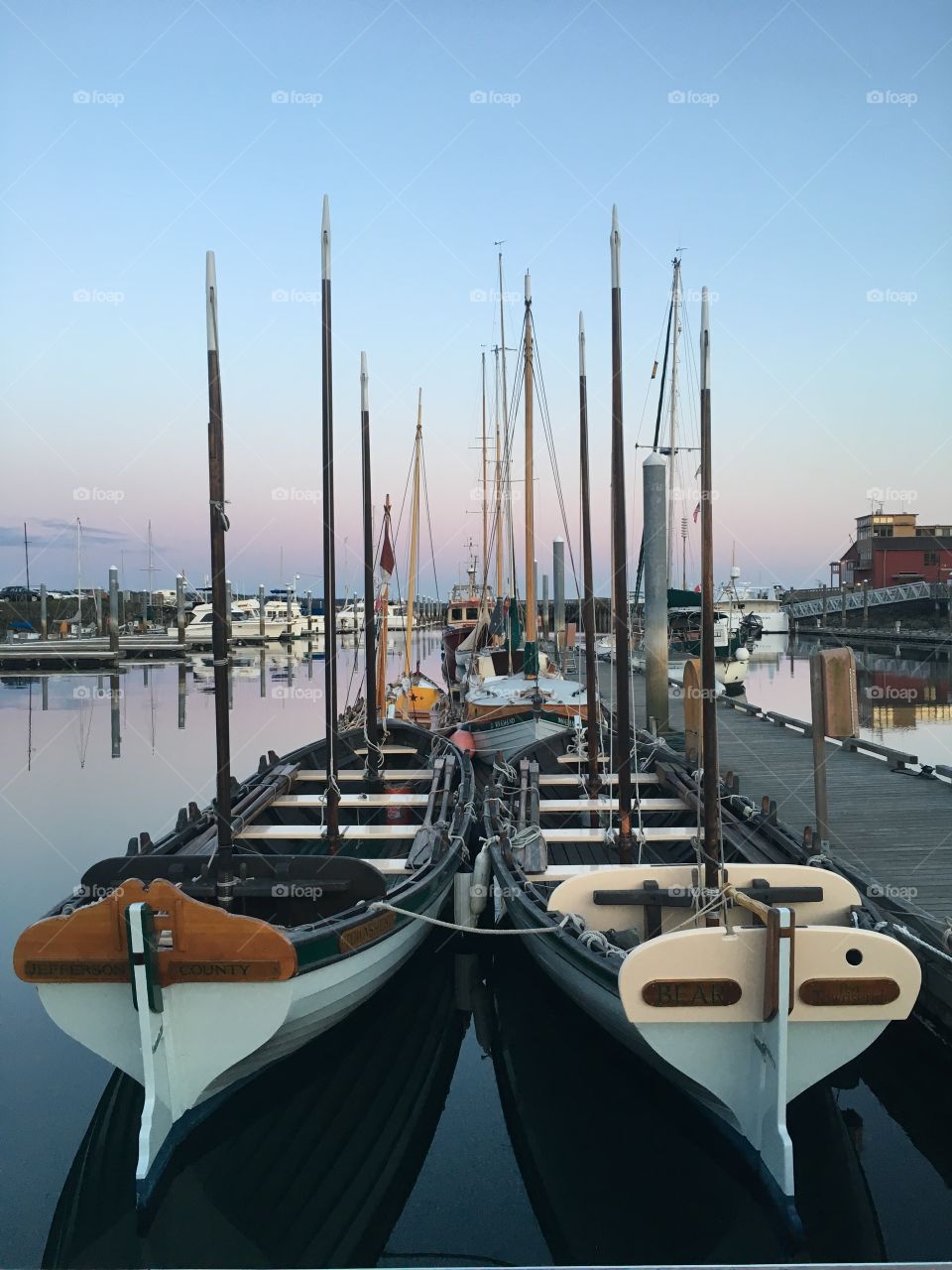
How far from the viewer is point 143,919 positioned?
5.18 m

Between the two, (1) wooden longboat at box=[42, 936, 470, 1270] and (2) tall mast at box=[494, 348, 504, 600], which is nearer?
(1) wooden longboat at box=[42, 936, 470, 1270]

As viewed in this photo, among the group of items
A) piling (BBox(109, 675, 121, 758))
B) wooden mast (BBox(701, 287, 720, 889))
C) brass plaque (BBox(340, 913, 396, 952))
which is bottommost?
piling (BBox(109, 675, 121, 758))

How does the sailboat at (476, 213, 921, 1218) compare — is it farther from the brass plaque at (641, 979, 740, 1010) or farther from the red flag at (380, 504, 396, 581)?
the red flag at (380, 504, 396, 581)

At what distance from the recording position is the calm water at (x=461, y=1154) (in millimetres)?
5254

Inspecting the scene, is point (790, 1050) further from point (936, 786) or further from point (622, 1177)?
point (936, 786)

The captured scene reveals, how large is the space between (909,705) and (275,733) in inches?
922

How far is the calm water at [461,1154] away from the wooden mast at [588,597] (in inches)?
107

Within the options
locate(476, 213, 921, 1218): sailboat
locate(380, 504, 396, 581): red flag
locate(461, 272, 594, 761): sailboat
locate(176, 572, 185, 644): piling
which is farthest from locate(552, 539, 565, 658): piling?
locate(176, 572, 185, 644): piling

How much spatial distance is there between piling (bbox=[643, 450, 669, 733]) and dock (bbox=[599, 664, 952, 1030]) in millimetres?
888

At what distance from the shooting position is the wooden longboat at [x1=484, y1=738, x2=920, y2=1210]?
4961 millimetres

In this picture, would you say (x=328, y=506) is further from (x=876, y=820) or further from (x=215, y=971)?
(x=876, y=820)

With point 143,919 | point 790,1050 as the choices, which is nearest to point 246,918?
point 143,919

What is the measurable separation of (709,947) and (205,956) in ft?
10.2

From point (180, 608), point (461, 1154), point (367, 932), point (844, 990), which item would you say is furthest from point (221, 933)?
point (180, 608)
